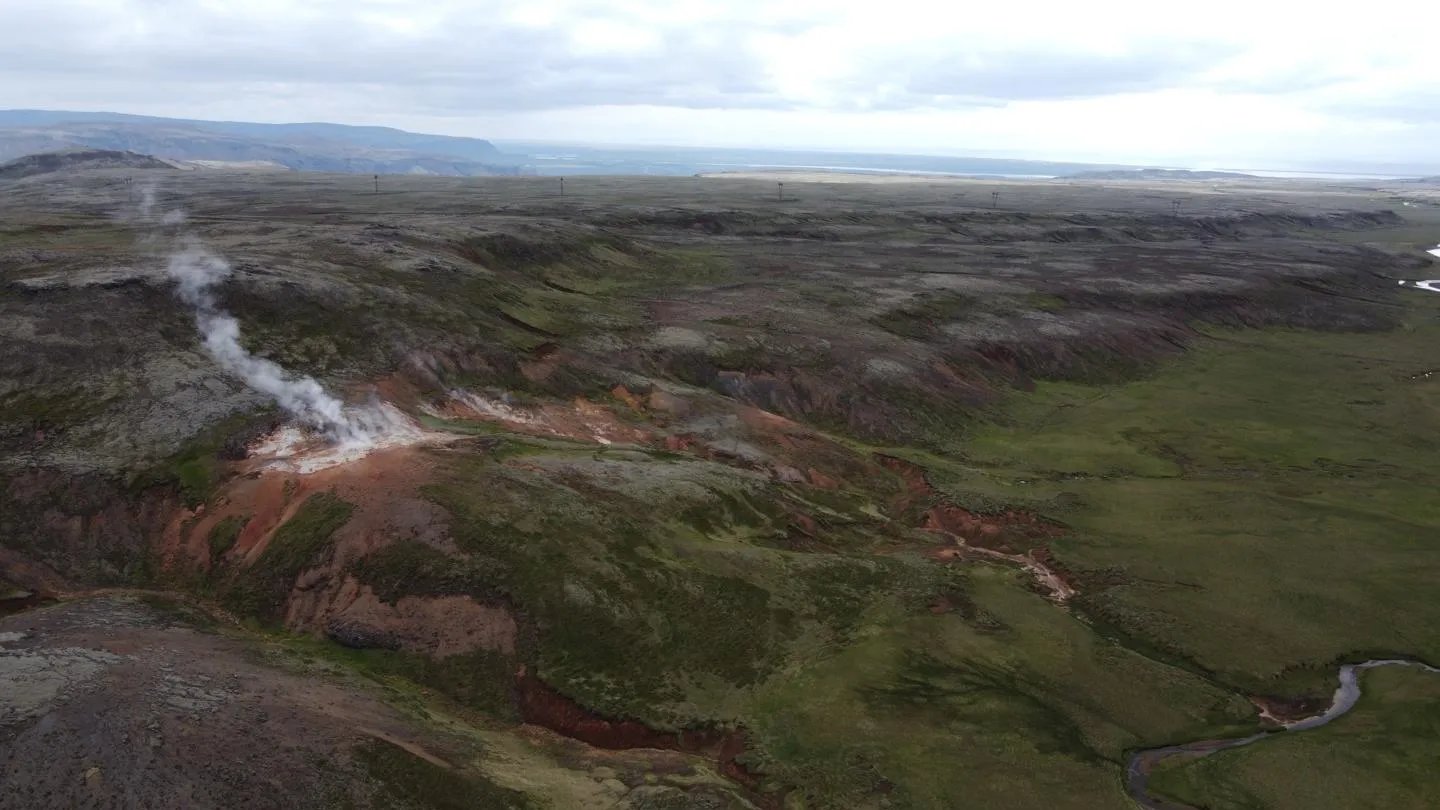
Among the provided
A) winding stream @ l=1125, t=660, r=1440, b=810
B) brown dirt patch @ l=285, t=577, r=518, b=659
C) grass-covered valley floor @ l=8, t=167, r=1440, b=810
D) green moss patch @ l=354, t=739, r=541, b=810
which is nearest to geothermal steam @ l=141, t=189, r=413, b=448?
grass-covered valley floor @ l=8, t=167, r=1440, b=810

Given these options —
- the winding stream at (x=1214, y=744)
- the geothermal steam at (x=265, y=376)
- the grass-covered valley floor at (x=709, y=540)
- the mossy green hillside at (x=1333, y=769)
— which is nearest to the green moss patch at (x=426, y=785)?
the grass-covered valley floor at (x=709, y=540)

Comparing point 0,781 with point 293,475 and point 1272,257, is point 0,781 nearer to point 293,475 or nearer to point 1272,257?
point 293,475

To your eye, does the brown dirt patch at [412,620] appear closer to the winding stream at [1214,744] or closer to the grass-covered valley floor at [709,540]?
the grass-covered valley floor at [709,540]

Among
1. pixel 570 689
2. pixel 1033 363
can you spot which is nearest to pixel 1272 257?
pixel 1033 363

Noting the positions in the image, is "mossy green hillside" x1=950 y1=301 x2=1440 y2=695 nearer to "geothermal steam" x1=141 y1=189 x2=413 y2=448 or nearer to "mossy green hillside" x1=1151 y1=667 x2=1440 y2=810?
"mossy green hillside" x1=1151 y1=667 x2=1440 y2=810

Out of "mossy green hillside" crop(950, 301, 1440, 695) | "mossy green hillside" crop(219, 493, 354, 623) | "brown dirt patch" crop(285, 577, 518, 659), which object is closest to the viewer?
"brown dirt patch" crop(285, 577, 518, 659)

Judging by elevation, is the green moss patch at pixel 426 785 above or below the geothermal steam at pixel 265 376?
below
